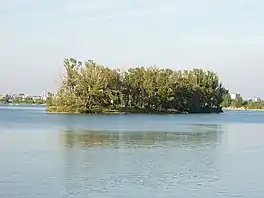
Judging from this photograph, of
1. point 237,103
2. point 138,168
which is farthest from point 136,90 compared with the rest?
point 237,103

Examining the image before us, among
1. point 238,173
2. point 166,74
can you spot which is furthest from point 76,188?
point 166,74

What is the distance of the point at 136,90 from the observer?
8994 centimetres

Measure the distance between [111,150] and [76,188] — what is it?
33.9 ft

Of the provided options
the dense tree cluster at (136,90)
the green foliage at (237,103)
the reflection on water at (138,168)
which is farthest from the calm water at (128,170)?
the green foliage at (237,103)

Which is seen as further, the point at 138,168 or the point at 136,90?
the point at 136,90

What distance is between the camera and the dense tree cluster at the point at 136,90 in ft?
268

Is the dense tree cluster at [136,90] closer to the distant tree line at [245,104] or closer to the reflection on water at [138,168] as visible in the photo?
the reflection on water at [138,168]

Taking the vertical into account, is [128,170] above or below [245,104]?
below

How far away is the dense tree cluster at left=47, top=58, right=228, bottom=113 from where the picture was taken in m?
81.6

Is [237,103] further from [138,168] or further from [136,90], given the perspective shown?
[138,168]

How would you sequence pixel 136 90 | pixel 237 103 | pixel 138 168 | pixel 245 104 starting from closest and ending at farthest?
pixel 138 168 → pixel 136 90 → pixel 237 103 → pixel 245 104

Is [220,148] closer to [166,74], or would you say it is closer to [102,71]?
[102,71]

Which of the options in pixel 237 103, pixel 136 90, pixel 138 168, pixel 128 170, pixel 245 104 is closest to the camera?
pixel 128 170

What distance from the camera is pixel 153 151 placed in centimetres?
2562
